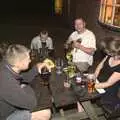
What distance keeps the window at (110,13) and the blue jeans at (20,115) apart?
3.10 meters

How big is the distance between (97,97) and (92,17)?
12.6 feet

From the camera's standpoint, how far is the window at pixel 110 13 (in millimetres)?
5134

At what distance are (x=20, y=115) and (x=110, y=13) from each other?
342cm

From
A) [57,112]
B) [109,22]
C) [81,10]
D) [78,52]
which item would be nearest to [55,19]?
[81,10]

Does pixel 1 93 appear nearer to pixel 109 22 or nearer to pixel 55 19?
pixel 109 22

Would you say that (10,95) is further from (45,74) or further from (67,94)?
(45,74)

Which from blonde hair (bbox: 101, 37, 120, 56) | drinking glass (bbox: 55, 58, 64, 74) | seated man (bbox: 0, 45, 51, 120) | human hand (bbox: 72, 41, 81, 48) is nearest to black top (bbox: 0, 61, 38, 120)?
seated man (bbox: 0, 45, 51, 120)

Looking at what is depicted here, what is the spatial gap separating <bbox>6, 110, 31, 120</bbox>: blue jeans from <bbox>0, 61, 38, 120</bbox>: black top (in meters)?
0.06

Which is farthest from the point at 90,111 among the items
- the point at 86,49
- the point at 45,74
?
the point at 86,49

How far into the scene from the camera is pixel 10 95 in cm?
245

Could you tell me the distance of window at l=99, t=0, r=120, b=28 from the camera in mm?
5134

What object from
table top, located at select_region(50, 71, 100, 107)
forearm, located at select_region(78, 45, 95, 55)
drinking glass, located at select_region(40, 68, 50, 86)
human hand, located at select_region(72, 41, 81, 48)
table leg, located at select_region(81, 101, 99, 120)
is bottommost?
table leg, located at select_region(81, 101, 99, 120)

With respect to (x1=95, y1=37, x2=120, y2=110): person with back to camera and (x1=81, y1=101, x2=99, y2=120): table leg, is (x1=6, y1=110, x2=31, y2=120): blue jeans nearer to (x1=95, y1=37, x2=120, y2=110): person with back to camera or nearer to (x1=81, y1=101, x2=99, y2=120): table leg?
(x1=81, y1=101, x2=99, y2=120): table leg

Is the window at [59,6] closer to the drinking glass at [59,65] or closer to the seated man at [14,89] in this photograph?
the drinking glass at [59,65]
